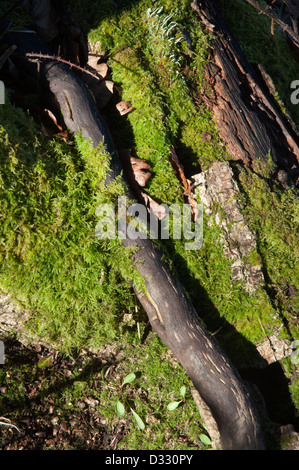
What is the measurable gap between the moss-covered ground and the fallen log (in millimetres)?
182

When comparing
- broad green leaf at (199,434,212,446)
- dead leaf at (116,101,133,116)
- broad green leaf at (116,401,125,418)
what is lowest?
broad green leaf at (199,434,212,446)

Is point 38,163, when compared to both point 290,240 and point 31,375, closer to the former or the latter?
point 31,375

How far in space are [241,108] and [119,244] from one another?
7.11 ft

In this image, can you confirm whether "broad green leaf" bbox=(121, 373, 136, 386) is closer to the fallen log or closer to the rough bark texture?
the fallen log

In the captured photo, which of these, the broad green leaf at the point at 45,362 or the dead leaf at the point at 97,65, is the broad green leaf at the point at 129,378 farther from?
the dead leaf at the point at 97,65

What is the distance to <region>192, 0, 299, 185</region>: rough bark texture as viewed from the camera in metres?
3.73

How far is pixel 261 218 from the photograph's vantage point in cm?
349

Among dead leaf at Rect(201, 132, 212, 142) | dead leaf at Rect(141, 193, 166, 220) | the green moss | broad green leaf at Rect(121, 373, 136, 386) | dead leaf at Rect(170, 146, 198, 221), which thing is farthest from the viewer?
dead leaf at Rect(201, 132, 212, 142)

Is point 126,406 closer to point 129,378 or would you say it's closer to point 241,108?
point 129,378

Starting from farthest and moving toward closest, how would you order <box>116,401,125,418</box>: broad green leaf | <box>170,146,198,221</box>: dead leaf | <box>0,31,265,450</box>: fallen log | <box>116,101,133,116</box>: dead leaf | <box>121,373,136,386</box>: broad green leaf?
<box>116,101,133,116</box>: dead leaf → <box>170,146,198,221</box>: dead leaf → <box>121,373,136,386</box>: broad green leaf → <box>116,401,125,418</box>: broad green leaf → <box>0,31,265,450</box>: fallen log

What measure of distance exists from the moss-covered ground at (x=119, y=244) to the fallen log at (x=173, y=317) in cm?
18

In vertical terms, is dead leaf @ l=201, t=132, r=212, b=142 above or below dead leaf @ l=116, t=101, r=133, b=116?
below

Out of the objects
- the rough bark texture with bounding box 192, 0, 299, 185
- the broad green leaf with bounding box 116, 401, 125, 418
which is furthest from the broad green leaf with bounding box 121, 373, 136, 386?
the rough bark texture with bounding box 192, 0, 299, 185

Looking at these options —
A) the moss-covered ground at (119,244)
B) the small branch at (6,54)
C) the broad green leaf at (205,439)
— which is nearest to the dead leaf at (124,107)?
the moss-covered ground at (119,244)
